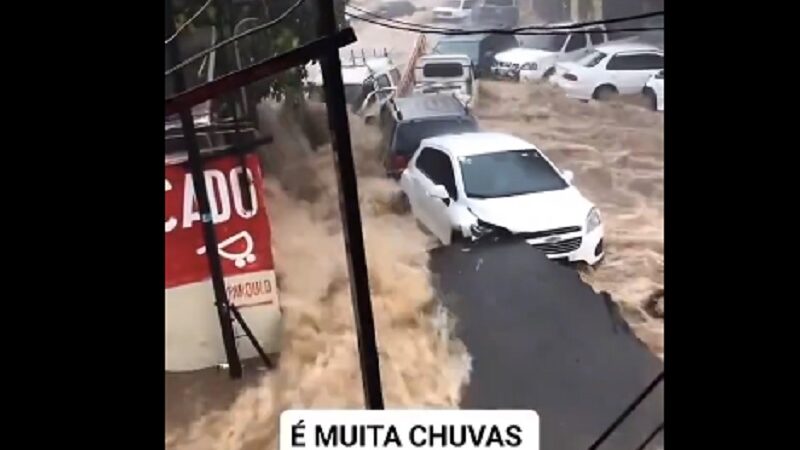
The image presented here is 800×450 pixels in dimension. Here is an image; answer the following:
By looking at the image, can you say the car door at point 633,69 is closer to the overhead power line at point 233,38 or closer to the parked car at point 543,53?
the parked car at point 543,53

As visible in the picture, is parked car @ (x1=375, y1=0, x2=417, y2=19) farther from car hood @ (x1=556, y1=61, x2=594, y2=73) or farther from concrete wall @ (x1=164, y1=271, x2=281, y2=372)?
concrete wall @ (x1=164, y1=271, x2=281, y2=372)

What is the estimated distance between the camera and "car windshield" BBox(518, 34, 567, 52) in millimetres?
1156

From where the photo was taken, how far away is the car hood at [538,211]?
3.74ft

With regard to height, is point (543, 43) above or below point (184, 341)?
above

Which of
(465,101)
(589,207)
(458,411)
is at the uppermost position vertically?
(465,101)

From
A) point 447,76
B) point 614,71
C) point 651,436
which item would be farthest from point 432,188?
point 651,436

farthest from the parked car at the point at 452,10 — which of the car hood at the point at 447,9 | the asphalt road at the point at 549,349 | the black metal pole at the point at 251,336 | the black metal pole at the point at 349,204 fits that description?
the black metal pole at the point at 251,336

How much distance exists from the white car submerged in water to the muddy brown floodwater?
0.5 inches

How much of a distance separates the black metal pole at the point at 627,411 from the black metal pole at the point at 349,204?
218 mm

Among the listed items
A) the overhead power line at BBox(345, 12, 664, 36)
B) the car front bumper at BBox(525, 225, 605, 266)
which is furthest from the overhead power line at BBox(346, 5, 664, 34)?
the car front bumper at BBox(525, 225, 605, 266)
